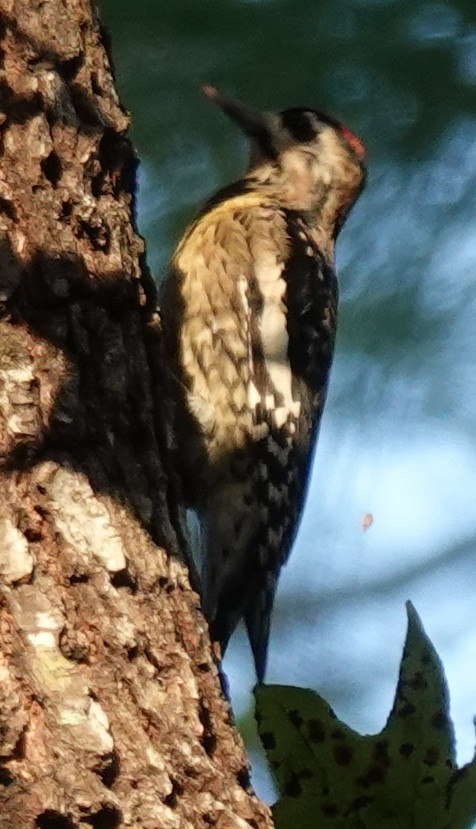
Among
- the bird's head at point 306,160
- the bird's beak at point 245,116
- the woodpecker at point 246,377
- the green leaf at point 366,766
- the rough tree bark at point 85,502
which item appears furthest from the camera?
the bird's head at point 306,160

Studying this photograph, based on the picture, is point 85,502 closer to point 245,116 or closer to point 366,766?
point 366,766

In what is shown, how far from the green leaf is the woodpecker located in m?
1.05

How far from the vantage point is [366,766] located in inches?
78.7

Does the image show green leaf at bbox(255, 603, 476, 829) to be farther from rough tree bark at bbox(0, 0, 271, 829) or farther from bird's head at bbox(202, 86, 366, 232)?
bird's head at bbox(202, 86, 366, 232)

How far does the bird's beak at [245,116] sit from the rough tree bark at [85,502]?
0.94 m

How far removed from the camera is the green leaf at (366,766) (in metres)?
1.98

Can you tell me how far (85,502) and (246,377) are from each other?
134 cm

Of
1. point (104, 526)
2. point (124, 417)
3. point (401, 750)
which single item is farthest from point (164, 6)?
point (401, 750)

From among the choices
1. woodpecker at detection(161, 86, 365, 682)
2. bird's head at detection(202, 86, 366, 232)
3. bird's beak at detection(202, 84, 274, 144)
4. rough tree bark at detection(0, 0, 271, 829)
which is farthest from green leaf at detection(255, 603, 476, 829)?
bird's head at detection(202, 86, 366, 232)

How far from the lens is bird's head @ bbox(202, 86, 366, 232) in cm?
372

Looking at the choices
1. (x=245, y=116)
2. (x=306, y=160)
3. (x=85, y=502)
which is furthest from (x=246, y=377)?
(x=85, y=502)

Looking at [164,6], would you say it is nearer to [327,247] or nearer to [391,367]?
[327,247]

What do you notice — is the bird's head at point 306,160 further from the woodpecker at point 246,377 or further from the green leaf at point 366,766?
the green leaf at point 366,766

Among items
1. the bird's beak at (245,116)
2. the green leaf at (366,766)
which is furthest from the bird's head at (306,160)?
the green leaf at (366,766)
